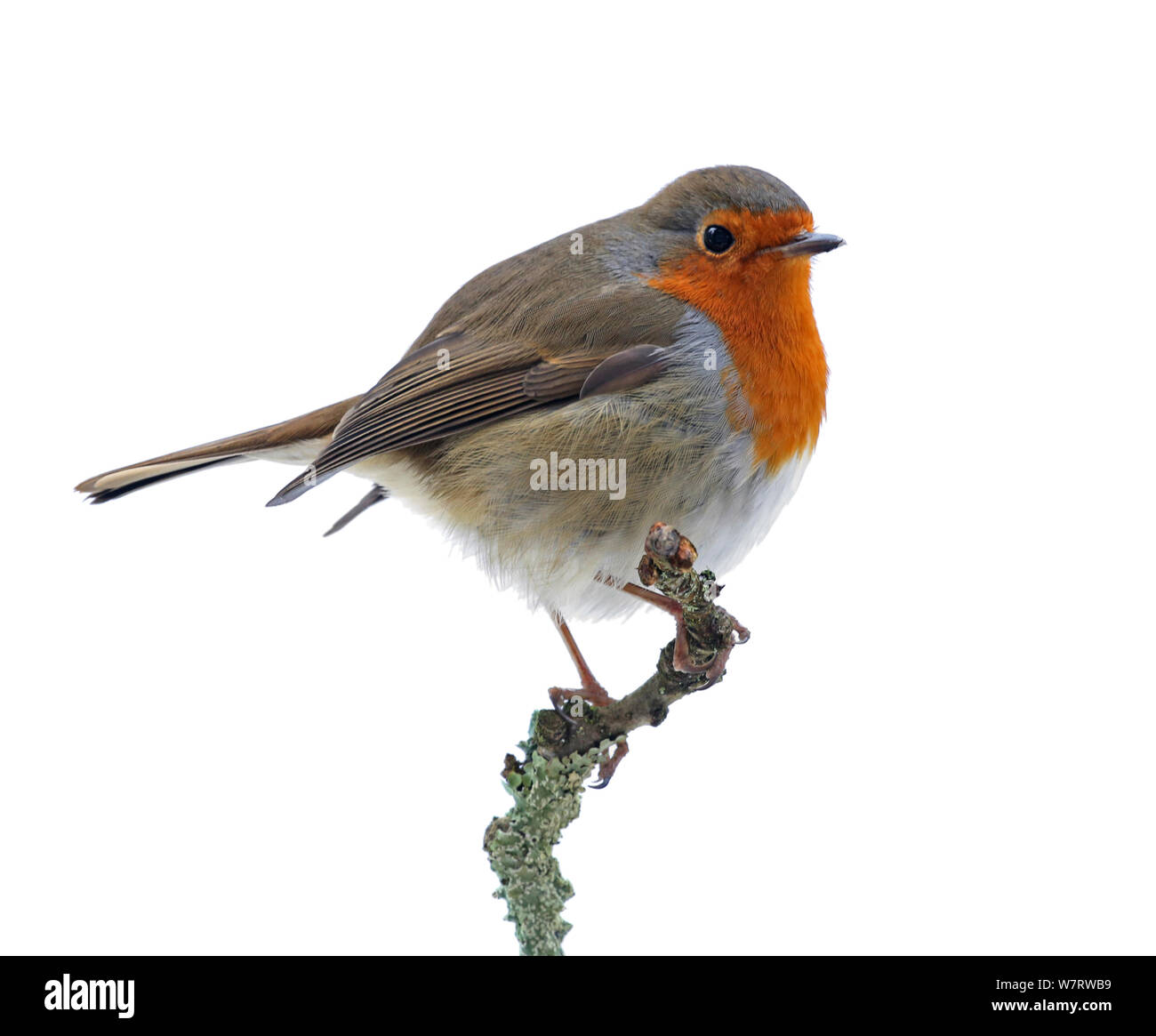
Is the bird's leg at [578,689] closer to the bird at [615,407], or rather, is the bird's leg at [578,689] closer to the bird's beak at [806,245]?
the bird at [615,407]

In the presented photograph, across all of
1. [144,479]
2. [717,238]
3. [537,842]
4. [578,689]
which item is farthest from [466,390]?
[537,842]

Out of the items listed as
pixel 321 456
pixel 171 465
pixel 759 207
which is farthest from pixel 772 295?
pixel 171 465

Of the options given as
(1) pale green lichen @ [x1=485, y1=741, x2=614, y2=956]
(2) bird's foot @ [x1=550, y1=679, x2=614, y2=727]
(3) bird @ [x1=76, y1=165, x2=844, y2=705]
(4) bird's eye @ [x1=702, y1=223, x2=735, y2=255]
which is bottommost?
(1) pale green lichen @ [x1=485, y1=741, x2=614, y2=956]

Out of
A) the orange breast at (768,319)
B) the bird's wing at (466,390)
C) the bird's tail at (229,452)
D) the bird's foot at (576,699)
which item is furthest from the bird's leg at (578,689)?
the bird's tail at (229,452)

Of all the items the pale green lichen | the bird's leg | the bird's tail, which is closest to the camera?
the pale green lichen

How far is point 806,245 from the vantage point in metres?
3.46

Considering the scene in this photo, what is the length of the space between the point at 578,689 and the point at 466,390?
103cm

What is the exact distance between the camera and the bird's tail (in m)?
3.89

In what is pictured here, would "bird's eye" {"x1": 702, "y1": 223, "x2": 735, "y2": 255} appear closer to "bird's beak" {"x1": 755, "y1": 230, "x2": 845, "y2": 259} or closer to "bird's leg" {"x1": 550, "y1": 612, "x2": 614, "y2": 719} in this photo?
"bird's beak" {"x1": 755, "y1": 230, "x2": 845, "y2": 259}

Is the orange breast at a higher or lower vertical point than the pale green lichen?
higher

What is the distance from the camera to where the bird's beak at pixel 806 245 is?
3.43 meters

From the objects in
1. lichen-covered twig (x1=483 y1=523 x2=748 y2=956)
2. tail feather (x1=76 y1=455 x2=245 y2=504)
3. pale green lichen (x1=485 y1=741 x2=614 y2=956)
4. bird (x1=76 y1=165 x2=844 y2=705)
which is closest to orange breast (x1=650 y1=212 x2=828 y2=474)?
bird (x1=76 y1=165 x2=844 y2=705)

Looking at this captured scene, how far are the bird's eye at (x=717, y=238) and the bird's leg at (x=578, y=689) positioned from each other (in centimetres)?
125

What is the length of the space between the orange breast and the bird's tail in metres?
1.23
